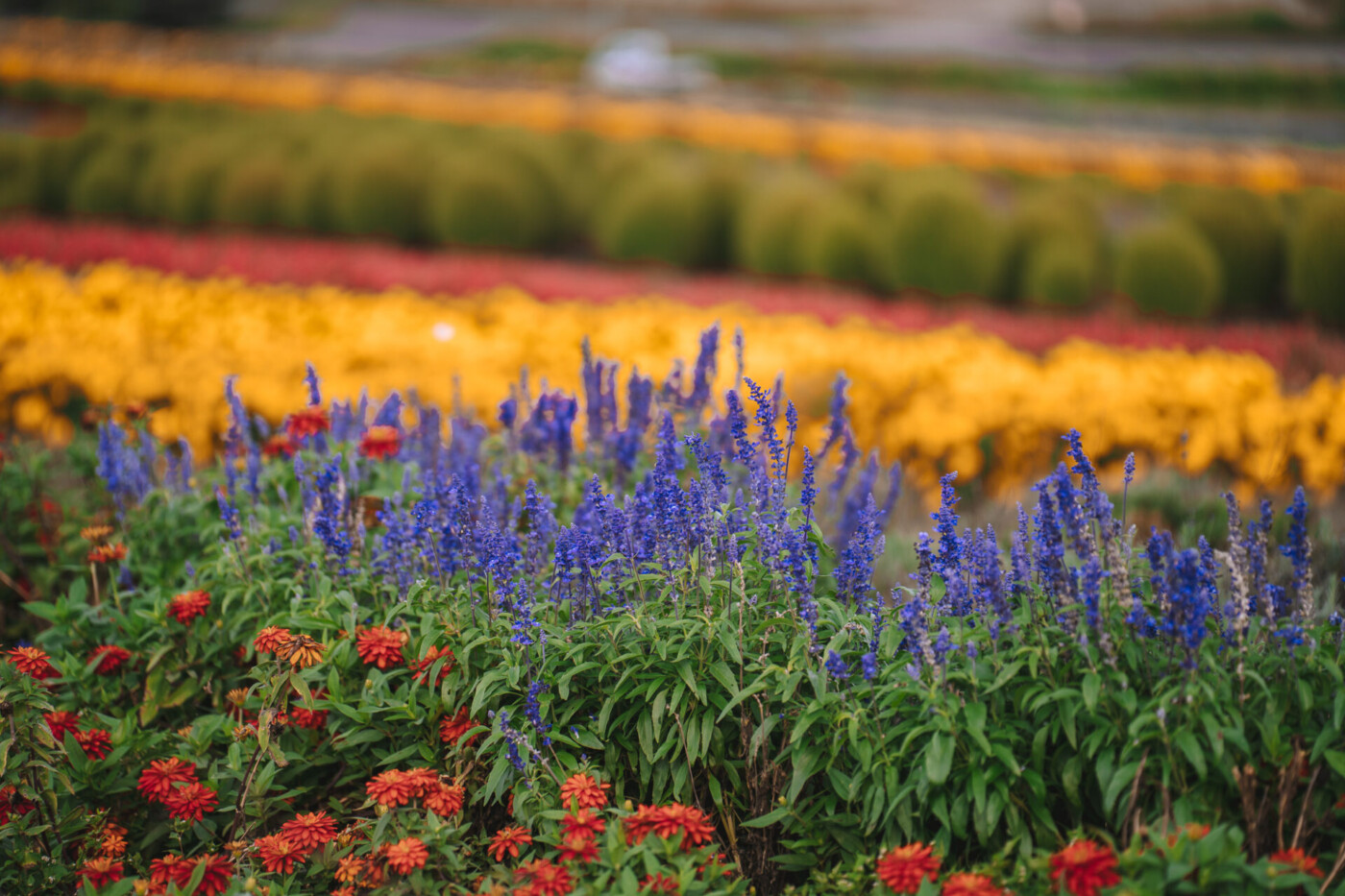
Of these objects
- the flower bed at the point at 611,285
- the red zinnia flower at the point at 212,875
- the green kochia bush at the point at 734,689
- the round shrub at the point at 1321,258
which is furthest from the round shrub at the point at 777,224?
the red zinnia flower at the point at 212,875

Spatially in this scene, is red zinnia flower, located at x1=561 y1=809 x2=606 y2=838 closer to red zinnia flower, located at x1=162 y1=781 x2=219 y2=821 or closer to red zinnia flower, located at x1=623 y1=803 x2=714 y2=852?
red zinnia flower, located at x1=623 y1=803 x2=714 y2=852

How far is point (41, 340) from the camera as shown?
4859mm

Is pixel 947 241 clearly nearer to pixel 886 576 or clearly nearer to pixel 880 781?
pixel 886 576

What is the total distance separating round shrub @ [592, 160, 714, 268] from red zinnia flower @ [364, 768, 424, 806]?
7351 millimetres

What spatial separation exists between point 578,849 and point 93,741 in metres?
1.29

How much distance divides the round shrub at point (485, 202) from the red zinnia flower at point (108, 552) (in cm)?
670

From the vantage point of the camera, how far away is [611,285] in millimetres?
7328

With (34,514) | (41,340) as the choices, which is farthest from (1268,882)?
(41,340)

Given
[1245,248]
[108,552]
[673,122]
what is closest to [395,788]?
[108,552]

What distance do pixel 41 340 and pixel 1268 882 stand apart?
210 inches

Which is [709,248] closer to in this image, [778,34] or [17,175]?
[17,175]

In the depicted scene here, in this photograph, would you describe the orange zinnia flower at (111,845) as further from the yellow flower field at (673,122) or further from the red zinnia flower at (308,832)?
the yellow flower field at (673,122)

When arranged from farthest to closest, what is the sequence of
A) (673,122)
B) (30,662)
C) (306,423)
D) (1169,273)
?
(673,122)
(1169,273)
(306,423)
(30,662)

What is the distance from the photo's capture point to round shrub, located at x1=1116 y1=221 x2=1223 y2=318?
7555 millimetres
